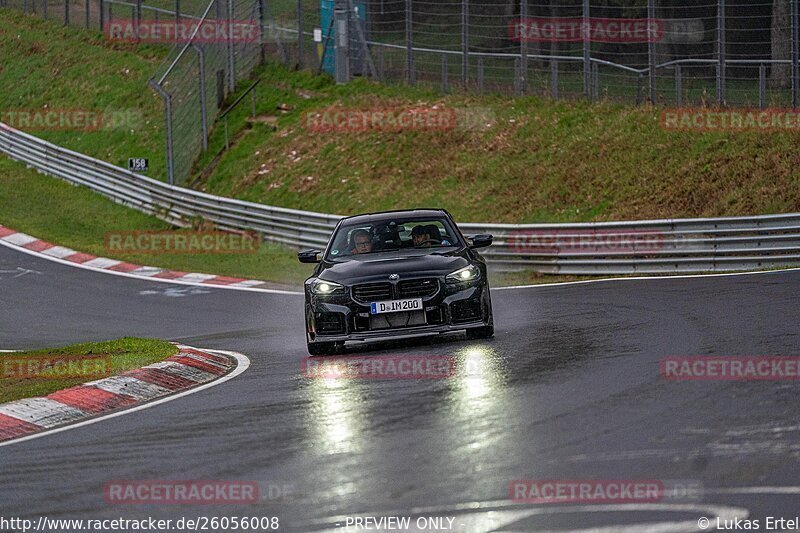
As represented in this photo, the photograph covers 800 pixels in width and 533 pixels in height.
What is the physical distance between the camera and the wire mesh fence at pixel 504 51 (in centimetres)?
2658

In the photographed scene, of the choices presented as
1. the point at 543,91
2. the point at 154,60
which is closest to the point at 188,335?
the point at 543,91

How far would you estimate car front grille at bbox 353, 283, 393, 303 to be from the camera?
514 inches

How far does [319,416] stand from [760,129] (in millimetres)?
18458

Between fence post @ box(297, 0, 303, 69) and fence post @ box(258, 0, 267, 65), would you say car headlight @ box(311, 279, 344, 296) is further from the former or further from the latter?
fence post @ box(258, 0, 267, 65)

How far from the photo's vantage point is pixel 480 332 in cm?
1357

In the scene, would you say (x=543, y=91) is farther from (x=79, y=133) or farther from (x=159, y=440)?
(x=159, y=440)

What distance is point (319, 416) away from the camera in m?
9.23

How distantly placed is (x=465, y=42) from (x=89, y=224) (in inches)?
408

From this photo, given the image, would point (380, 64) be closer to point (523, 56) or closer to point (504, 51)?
point (504, 51)
